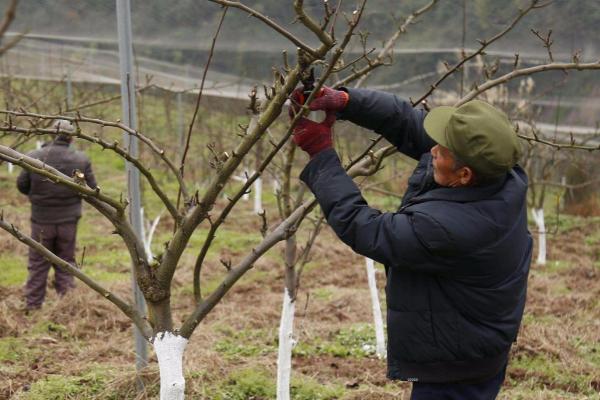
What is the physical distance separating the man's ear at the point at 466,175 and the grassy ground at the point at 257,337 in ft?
6.73

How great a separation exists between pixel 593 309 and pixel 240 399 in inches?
158

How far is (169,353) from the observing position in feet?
7.89

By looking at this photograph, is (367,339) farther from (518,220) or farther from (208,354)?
(518,220)

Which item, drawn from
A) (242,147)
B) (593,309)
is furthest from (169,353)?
(593,309)

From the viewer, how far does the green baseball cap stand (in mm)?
2014

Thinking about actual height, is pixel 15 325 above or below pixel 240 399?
above

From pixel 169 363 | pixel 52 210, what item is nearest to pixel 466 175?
pixel 169 363

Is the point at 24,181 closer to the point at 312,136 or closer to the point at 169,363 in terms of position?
the point at 169,363

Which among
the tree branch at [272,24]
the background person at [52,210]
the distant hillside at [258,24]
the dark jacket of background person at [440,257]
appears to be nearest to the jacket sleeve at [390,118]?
the dark jacket of background person at [440,257]

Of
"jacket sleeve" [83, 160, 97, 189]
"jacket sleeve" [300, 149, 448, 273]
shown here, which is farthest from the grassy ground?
"jacket sleeve" [300, 149, 448, 273]

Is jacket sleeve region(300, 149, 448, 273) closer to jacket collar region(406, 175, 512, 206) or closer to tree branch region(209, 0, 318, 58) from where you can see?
jacket collar region(406, 175, 512, 206)

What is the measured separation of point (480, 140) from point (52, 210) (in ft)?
16.9

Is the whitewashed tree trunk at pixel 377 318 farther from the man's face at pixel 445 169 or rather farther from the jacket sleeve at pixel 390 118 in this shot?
the man's face at pixel 445 169

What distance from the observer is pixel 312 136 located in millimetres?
2117
